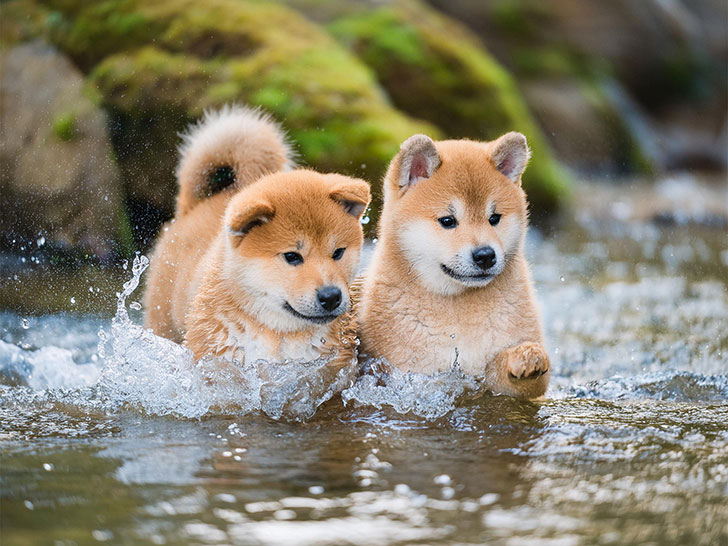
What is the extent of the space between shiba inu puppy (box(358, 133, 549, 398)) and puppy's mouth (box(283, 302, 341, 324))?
497 mm

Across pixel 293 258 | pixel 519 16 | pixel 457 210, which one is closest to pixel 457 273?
pixel 457 210

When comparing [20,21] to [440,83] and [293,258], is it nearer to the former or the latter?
[440,83]

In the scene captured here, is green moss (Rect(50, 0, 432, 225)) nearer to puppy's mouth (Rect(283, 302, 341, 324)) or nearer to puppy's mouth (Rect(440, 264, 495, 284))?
puppy's mouth (Rect(440, 264, 495, 284))

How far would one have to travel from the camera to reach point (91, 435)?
4305mm

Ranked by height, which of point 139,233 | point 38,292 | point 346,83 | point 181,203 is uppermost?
point 346,83

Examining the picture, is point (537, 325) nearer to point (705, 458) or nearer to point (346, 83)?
point (705, 458)

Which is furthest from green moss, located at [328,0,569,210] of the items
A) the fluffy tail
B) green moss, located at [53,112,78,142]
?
the fluffy tail

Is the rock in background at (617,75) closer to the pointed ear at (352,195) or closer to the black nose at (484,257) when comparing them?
the pointed ear at (352,195)

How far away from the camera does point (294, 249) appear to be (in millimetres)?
4477

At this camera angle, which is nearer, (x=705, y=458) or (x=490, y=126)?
(x=705, y=458)

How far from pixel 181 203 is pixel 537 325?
237 cm

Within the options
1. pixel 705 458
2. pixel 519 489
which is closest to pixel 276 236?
pixel 519 489

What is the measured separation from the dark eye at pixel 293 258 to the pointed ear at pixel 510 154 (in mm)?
1112

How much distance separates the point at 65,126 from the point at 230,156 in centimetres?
302
